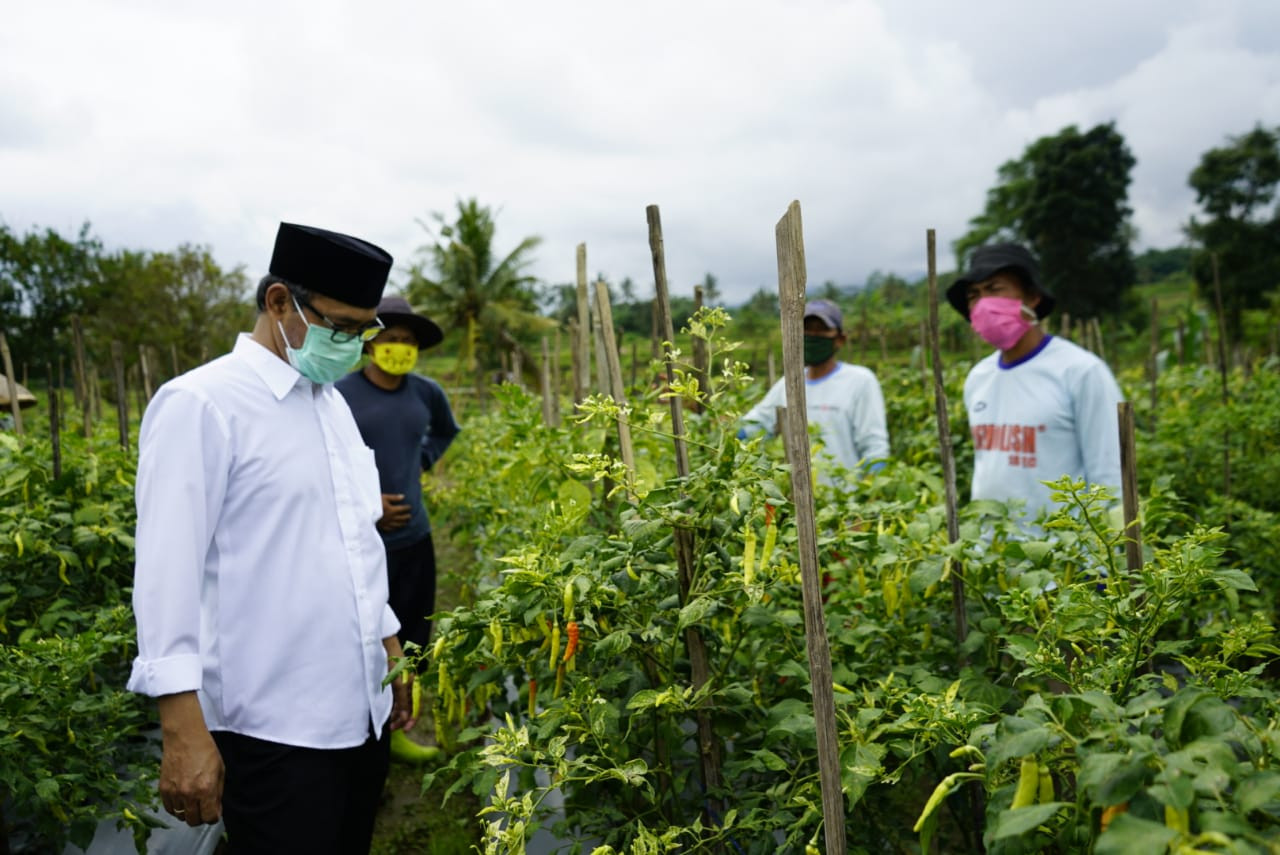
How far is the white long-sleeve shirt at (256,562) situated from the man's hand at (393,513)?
1290 millimetres

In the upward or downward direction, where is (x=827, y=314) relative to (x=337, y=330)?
upward

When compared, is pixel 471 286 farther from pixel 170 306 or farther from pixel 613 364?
pixel 613 364

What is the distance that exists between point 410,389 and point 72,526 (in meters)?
1.25

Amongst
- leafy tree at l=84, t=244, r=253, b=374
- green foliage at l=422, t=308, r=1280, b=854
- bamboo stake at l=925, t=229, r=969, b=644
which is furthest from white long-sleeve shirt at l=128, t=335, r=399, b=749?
leafy tree at l=84, t=244, r=253, b=374

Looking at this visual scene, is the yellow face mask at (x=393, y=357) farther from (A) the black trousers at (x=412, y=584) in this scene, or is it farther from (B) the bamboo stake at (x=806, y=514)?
(B) the bamboo stake at (x=806, y=514)

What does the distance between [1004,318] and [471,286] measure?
2548 cm

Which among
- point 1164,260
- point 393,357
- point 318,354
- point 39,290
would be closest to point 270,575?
point 318,354

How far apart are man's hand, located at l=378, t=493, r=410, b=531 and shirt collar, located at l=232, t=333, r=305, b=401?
4.45 ft

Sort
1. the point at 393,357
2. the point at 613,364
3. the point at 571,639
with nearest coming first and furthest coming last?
the point at 571,639 → the point at 613,364 → the point at 393,357

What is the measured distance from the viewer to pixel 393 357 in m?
3.14

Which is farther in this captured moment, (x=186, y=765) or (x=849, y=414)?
(x=849, y=414)

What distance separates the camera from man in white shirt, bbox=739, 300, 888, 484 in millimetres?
3191

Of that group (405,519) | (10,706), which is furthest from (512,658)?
(405,519)

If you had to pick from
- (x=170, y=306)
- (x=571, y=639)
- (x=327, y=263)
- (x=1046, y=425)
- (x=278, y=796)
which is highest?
(x=170, y=306)
